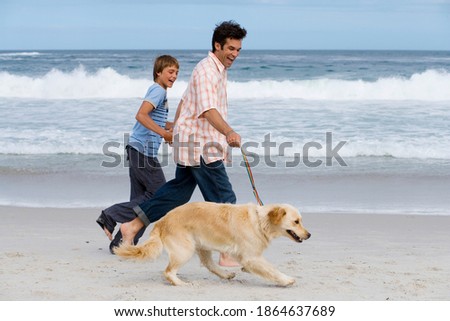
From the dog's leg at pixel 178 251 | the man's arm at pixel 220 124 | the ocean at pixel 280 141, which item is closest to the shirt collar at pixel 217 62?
the man's arm at pixel 220 124

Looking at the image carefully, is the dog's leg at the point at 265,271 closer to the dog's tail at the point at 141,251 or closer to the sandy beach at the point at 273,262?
the sandy beach at the point at 273,262

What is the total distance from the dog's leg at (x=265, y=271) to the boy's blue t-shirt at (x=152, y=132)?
1.48 m

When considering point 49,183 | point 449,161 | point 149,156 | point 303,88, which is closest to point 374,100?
point 303,88

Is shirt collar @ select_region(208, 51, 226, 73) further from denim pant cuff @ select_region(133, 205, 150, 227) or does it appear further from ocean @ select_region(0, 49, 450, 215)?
ocean @ select_region(0, 49, 450, 215)

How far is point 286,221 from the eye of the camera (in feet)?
16.1

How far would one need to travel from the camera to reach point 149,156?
599 centimetres

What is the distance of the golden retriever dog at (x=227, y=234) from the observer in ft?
16.2

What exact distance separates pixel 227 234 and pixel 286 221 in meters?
0.42

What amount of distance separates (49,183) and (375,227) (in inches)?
189
